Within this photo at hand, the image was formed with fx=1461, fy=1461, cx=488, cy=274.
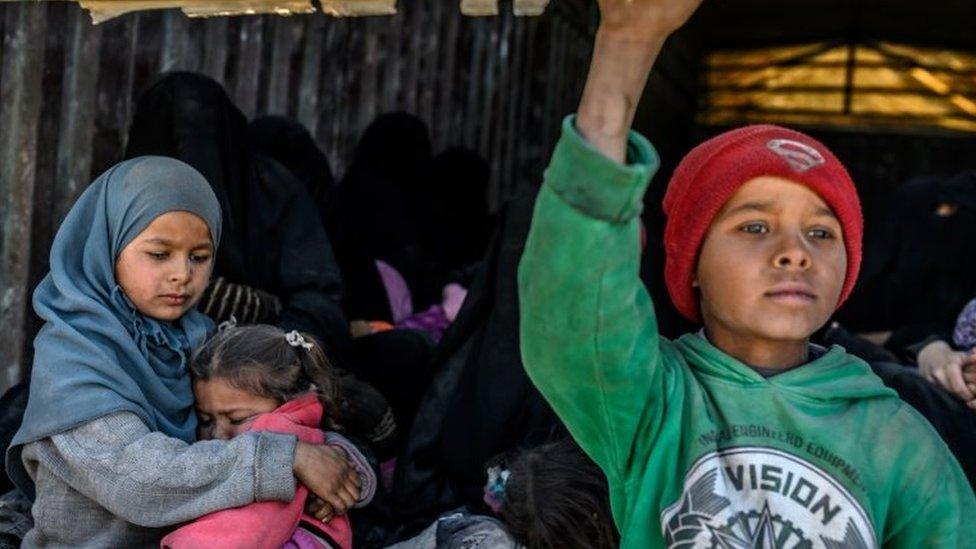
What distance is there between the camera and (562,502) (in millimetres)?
3002

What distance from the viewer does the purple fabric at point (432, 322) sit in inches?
201

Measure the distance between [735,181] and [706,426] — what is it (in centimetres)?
38

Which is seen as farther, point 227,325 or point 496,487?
point 227,325

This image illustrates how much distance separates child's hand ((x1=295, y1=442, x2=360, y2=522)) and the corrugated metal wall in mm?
1682

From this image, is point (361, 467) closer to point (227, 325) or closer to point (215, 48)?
point (227, 325)

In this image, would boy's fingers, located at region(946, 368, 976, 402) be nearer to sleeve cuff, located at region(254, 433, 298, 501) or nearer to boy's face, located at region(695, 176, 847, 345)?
boy's face, located at region(695, 176, 847, 345)

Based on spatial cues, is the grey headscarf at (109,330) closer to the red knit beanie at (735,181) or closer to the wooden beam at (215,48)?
the red knit beanie at (735,181)

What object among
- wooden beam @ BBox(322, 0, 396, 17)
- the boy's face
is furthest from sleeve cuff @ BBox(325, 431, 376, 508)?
the boy's face

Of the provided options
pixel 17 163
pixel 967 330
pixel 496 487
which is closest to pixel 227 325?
pixel 496 487

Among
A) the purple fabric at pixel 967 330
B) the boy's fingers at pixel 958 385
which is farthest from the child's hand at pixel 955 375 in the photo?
the purple fabric at pixel 967 330

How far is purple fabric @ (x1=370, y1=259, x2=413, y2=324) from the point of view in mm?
5152

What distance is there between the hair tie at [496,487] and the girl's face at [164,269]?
0.78 metres

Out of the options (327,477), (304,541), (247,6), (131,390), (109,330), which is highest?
(247,6)

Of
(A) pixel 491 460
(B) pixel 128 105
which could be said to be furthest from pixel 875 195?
(A) pixel 491 460
